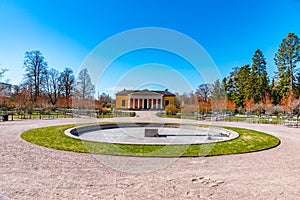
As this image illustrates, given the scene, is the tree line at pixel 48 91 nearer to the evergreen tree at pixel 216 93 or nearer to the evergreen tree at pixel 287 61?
the evergreen tree at pixel 216 93

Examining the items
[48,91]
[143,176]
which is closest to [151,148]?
[143,176]

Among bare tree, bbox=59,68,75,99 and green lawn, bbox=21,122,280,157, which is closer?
green lawn, bbox=21,122,280,157

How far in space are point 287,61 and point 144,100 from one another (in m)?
31.8

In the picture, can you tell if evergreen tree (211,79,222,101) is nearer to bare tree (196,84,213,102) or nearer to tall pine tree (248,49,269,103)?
bare tree (196,84,213,102)

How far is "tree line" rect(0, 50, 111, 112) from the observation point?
99.1 feet

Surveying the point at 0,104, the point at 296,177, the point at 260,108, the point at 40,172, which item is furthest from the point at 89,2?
the point at 260,108

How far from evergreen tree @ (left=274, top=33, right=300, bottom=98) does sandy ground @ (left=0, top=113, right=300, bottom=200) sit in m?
38.5

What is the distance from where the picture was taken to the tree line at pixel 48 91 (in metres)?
30.2

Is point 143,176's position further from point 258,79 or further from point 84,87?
point 258,79

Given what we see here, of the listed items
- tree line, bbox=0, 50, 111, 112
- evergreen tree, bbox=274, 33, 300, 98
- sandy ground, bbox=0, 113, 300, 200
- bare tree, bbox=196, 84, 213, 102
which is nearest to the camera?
sandy ground, bbox=0, 113, 300, 200

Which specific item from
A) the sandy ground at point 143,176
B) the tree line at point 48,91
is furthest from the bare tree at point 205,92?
the sandy ground at point 143,176

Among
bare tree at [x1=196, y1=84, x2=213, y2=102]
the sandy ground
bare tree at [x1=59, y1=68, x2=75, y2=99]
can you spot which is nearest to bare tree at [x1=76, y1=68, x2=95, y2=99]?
bare tree at [x1=59, y1=68, x2=75, y2=99]

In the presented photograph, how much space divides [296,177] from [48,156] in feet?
23.6

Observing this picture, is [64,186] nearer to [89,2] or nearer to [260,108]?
[89,2]
